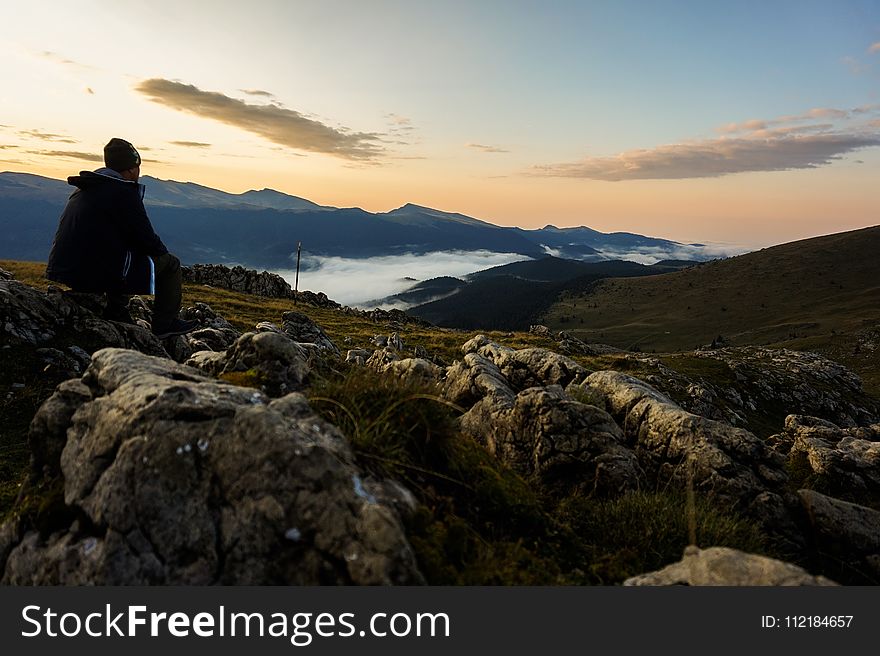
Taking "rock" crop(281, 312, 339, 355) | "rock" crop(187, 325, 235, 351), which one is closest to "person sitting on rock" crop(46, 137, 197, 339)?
"rock" crop(187, 325, 235, 351)

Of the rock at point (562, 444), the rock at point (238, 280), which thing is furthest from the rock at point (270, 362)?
the rock at point (238, 280)

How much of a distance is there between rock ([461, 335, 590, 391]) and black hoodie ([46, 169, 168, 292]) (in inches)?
398

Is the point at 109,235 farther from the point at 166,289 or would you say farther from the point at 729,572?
the point at 729,572

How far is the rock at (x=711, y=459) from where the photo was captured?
930cm

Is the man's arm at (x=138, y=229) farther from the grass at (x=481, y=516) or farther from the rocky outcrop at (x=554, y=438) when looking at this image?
the rocky outcrop at (x=554, y=438)

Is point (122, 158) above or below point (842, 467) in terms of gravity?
above

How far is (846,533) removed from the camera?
8883mm

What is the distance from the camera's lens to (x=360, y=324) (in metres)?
60.0

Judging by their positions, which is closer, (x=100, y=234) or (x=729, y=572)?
(x=729, y=572)

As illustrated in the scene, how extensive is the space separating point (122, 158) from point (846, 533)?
53.1 ft

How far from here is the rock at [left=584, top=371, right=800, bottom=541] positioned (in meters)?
9.30

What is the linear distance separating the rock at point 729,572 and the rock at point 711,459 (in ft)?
13.6

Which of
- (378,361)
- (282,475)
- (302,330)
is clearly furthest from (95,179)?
(302,330)

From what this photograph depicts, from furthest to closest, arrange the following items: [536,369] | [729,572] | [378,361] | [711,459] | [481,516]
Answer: [536,369]
[378,361]
[711,459]
[481,516]
[729,572]
